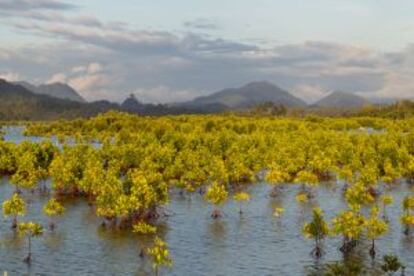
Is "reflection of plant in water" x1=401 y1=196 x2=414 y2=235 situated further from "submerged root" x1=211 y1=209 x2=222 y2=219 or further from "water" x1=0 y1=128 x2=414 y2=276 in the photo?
"submerged root" x1=211 y1=209 x2=222 y2=219

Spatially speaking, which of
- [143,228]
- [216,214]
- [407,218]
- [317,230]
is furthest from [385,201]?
[143,228]

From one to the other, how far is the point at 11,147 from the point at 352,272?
112 m

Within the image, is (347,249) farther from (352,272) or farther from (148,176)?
(148,176)

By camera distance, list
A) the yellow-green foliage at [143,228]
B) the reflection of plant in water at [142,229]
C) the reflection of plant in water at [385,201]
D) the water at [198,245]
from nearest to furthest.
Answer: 1. the water at [198,245]
2. the reflection of plant in water at [142,229]
3. the yellow-green foliage at [143,228]
4. the reflection of plant in water at [385,201]

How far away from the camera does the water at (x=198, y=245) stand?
71.4 metres

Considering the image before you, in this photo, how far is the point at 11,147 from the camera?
507 feet

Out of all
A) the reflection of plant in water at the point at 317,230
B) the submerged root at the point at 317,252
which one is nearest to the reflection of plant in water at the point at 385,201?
the reflection of plant in water at the point at 317,230

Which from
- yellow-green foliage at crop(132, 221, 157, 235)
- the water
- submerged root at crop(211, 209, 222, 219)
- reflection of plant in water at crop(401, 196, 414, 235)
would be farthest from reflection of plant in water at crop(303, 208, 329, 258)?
submerged root at crop(211, 209, 222, 219)

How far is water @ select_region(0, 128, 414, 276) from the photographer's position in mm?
71438

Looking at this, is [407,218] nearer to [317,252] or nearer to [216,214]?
[317,252]

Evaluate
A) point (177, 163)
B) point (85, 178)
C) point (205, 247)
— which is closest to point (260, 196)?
point (177, 163)

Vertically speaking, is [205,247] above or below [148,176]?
below

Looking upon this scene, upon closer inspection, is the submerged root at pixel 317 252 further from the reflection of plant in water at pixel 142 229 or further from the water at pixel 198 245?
the reflection of plant in water at pixel 142 229

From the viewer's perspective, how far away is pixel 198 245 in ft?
268
